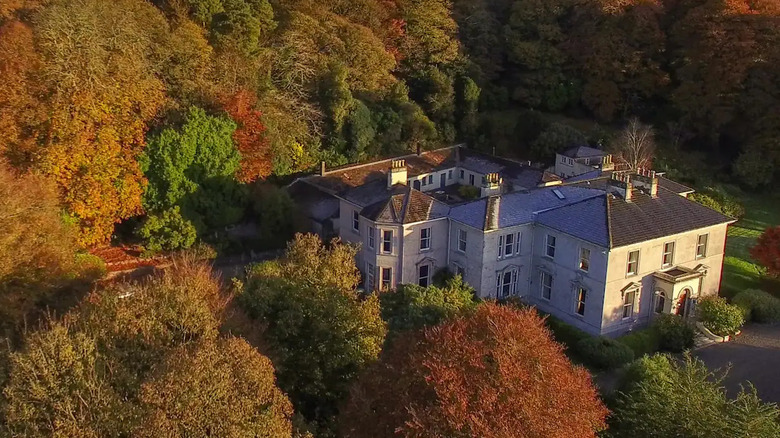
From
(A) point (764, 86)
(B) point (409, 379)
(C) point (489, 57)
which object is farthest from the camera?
(C) point (489, 57)

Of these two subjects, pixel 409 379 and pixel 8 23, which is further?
pixel 8 23

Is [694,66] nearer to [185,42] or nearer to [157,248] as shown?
[185,42]

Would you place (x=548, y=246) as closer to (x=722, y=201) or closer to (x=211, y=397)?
(x=722, y=201)

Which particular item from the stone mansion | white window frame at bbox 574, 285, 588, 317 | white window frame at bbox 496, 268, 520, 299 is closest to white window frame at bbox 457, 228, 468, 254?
the stone mansion

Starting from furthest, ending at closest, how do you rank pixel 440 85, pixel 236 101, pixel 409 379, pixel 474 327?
pixel 440 85
pixel 236 101
pixel 474 327
pixel 409 379

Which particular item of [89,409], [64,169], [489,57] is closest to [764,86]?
[489,57]

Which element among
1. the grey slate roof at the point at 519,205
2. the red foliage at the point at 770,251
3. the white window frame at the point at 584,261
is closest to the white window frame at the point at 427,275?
the grey slate roof at the point at 519,205
